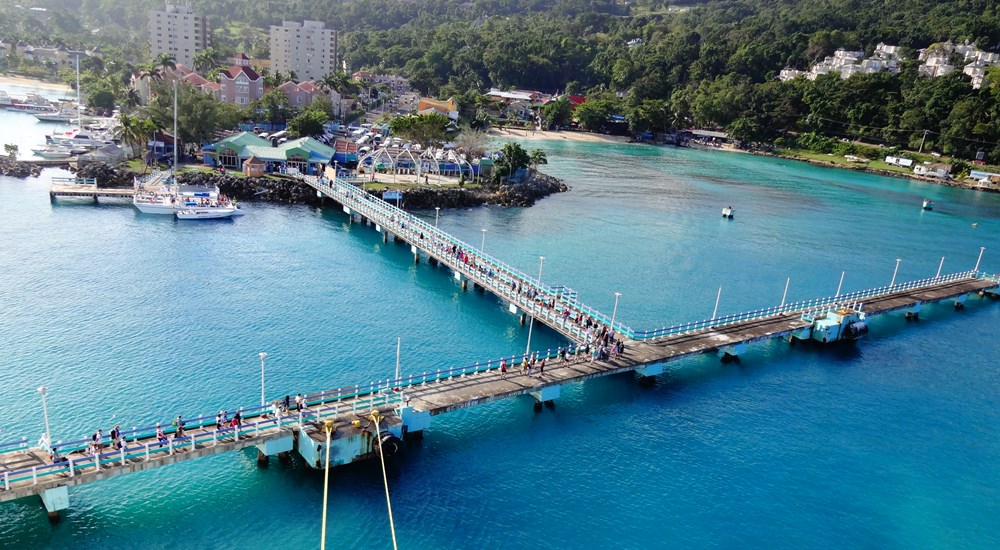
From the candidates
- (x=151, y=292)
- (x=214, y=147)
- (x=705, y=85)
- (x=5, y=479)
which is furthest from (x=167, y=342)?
(x=705, y=85)

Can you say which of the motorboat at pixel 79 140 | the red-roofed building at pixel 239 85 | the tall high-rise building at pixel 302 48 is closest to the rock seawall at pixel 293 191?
the motorboat at pixel 79 140

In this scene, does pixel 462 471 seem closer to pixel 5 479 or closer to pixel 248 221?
pixel 5 479

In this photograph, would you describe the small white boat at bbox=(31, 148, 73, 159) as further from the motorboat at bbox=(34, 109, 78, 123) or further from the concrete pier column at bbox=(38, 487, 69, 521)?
the concrete pier column at bbox=(38, 487, 69, 521)

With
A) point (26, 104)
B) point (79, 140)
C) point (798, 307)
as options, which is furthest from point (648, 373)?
point (26, 104)

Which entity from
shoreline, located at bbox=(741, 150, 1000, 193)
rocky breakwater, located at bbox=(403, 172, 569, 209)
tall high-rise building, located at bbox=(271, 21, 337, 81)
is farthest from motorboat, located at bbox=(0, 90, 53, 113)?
shoreline, located at bbox=(741, 150, 1000, 193)

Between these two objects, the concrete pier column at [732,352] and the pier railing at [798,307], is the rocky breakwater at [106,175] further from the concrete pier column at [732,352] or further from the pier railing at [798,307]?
the concrete pier column at [732,352]
